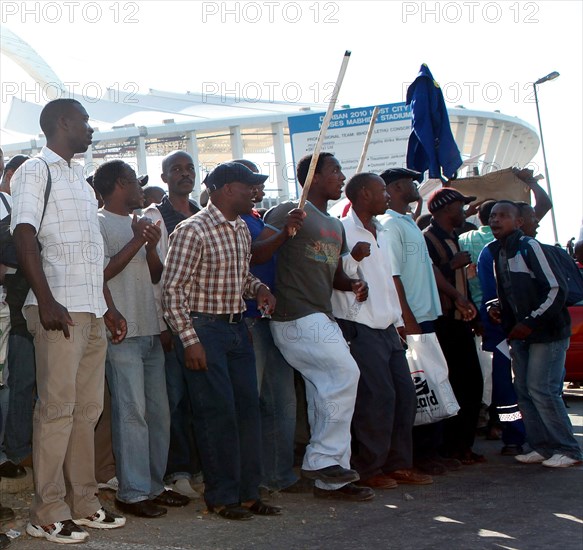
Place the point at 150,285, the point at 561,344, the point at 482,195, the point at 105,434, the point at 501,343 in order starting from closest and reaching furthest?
1. the point at 150,285
2. the point at 105,434
3. the point at 561,344
4. the point at 501,343
5. the point at 482,195

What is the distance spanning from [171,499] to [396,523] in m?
1.36

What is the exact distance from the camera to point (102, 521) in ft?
16.6

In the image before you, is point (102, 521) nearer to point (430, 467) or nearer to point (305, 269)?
point (305, 269)

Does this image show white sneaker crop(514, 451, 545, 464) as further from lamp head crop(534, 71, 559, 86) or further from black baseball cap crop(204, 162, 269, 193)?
lamp head crop(534, 71, 559, 86)

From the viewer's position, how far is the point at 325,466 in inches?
231

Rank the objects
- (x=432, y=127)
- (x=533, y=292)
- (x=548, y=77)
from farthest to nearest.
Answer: (x=548, y=77)
(x=432, y=127)
(x=533, y=292)

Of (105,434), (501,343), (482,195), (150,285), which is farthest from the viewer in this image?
(482,195)

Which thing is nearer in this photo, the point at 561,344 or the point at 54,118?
the point at 54,118

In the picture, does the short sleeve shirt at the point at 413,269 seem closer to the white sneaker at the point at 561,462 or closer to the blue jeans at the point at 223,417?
the white sneaker at the point at 561,462

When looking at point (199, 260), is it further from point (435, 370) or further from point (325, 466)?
point (435, 370)

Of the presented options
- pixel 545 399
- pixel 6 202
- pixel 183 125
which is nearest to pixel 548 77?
pixel 545 399

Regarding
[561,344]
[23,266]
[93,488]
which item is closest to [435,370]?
[561,344]

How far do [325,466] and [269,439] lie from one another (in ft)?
1.41

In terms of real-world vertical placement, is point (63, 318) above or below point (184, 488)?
above
